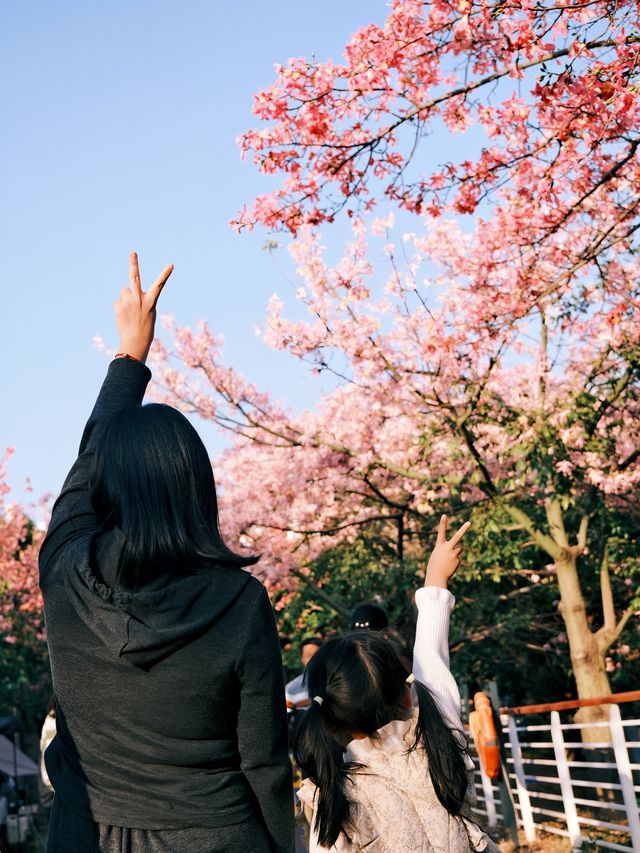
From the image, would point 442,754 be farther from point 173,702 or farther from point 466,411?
point 466,411

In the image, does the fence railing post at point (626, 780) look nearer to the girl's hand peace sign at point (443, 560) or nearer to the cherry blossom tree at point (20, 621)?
the girl's hand peace sign at point (443, 560)

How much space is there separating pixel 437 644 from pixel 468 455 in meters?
8.98

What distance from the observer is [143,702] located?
1.72 meters

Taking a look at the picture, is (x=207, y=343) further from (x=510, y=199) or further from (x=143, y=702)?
(x=143, y=702)

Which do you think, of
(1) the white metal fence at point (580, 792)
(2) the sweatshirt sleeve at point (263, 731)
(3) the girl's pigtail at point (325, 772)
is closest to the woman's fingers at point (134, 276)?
(2) the sweatshirt sleeve at point (263, 731)

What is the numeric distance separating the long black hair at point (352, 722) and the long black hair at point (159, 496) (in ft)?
2.67

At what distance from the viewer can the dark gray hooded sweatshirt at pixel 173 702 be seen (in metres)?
1.71

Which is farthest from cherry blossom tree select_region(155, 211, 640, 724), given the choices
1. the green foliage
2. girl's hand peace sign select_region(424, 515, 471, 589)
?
girl's hand peace sign select_region(424, 515, 471, 589)

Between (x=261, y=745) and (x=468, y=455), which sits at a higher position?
(x=468, y=455)

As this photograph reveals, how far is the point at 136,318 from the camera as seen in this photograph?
7.38ft

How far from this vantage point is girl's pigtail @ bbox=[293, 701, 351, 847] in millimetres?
2430

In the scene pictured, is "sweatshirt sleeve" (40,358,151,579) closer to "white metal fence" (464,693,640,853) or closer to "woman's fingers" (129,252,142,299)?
"woman's fingers" (129,252,142,299)

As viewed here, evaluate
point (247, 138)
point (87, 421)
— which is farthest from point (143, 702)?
point (247, 138)

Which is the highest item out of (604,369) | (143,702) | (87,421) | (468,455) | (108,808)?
(604,369)
